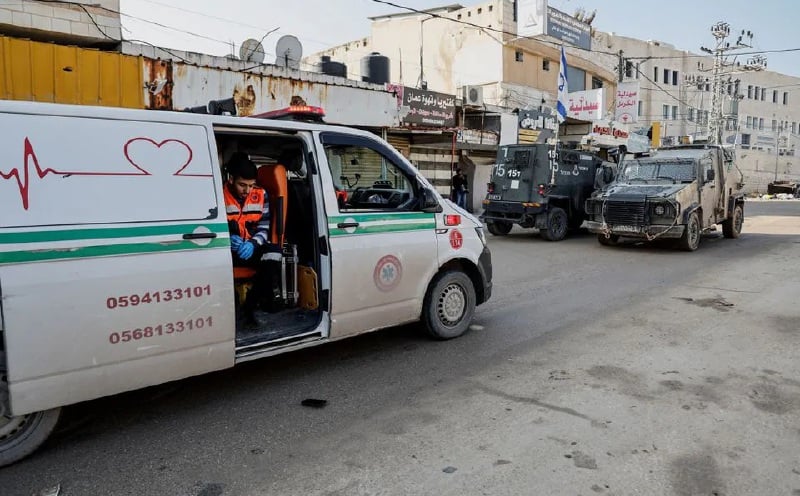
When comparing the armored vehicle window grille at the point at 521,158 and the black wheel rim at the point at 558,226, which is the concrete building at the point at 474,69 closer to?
the armored vehicle window grille at the point at 521,158

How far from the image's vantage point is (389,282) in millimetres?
4742

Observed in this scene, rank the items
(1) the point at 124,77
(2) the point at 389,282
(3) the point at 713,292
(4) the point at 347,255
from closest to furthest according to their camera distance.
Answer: (4) the point at 347,255
(2) the point at 389,282
(3) the point at 713,292
(1) the point at 124,77

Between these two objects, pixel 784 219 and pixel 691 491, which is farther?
pixel 784 219

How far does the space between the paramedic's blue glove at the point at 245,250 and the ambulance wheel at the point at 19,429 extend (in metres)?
1.51

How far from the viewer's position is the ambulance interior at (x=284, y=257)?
4336mm

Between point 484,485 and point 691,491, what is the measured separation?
3.47 feet

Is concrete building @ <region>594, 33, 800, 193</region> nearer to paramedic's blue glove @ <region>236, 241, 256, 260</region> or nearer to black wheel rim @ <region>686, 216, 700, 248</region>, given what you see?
black wheel rim @ <region>686, 216, 700, 248</region>

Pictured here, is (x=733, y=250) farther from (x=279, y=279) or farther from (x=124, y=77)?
(x=124, y=77)

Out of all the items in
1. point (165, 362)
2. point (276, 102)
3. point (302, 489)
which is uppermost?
point (276, 102)

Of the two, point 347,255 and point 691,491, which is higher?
point 347,255

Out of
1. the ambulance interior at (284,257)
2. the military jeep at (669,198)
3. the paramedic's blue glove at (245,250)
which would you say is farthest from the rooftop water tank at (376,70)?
the paramedic's blue glove at (245,250)

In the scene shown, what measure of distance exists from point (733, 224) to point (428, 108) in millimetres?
9544

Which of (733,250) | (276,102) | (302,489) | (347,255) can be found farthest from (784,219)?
(302,489)

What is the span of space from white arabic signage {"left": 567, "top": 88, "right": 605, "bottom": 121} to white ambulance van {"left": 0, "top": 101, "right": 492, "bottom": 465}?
23457 mm
